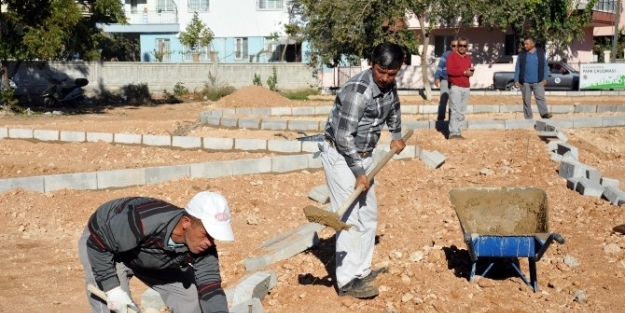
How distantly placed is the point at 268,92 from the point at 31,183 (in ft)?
44.6

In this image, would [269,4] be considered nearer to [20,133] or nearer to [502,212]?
[20,133]

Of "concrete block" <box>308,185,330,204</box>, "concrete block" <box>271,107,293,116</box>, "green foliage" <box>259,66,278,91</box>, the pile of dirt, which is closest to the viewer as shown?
"concrete block" <box>308,185,330,204</box>

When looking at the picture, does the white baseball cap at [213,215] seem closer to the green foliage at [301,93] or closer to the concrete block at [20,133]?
the concrete block at [20,133]

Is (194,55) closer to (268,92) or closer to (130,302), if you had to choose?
(268,92)

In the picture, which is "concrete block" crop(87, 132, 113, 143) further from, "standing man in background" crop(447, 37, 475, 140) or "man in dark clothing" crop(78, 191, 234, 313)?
"man in dark clothing" crop(78, 191, 234, 313)

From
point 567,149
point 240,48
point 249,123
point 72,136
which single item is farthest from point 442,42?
point 567,149

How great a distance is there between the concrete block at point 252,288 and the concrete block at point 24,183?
169 inches

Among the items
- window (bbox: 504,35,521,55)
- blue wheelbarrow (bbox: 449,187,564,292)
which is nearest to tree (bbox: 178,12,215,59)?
window (bbox: 504,35,521,55)

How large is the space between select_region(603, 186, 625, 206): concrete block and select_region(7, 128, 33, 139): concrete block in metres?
10.0

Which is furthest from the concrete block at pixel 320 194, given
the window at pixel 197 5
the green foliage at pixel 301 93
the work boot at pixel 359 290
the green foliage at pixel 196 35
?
the window at pixel 197 5

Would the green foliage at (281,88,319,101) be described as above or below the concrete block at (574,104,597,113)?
below

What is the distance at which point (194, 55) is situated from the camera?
3481 cm

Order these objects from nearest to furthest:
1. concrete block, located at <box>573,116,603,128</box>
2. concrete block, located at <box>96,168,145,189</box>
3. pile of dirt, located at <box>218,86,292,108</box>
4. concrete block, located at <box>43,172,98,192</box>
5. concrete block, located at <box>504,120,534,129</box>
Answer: concrete block, located at <box>43,172,98,192</box> → concrete block, located at <box>96,168,145,189</box> → concrete block, located at <box>504,120,534,129</box> → concrete block, located at <box>573,116,603,128</box> → pile of dirt, located at <box>218,86,292,108</box>

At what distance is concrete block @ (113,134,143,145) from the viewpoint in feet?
47.1
